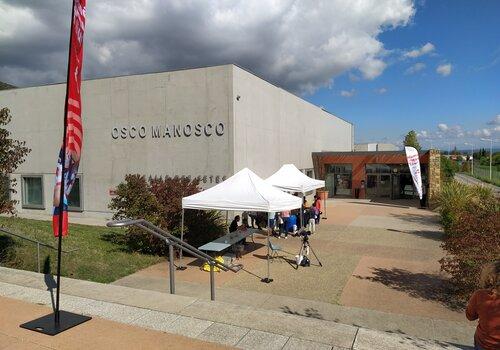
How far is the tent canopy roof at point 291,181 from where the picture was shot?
1873 cm

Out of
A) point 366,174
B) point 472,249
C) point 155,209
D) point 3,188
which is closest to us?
point 472,249

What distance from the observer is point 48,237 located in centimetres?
1409

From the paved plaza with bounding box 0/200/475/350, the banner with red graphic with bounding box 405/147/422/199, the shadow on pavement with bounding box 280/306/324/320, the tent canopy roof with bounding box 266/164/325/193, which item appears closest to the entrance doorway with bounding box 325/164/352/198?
the banner with red graphic with bounding box 405/147/422/199

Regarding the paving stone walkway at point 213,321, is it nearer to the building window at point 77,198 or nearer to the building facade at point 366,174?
the building window at point 77,198

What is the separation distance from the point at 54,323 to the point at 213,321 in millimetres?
2019

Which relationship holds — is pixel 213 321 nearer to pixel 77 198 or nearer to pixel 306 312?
pixel 306 312

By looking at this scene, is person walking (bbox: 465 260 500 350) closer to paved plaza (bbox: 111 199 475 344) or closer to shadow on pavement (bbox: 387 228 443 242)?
paved plaza (bbox: 111 199 475 344)

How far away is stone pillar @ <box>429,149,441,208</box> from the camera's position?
2731 cm

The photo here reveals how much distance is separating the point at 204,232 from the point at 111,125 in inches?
375

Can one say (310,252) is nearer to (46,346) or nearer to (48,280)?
(48,280)

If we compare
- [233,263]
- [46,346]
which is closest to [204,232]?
[233,263]

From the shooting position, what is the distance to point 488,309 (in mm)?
3705

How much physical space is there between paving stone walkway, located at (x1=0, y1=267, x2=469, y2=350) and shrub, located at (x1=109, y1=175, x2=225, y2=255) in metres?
5.82

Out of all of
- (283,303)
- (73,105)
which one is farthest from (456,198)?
(73,105)
